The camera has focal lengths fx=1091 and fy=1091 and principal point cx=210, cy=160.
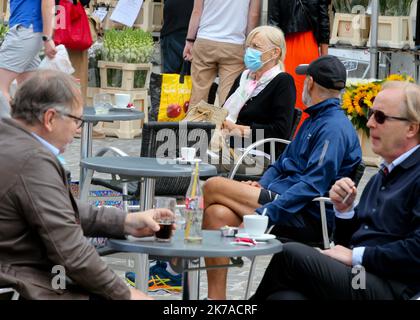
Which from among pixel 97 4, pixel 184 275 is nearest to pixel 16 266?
pixel 184 275

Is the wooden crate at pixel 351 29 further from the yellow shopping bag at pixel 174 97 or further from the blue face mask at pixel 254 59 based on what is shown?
the blue face mask at pixel 254 59

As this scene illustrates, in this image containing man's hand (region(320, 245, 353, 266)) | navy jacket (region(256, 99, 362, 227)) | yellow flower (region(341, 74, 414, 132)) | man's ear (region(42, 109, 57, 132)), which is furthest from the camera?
yellow flower (region(341, 74, 414, 132))

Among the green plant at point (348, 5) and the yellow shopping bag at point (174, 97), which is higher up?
the green plant at point (348, 5)

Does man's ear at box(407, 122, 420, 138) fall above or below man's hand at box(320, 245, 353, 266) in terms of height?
above

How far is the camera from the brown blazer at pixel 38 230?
11.8 feet

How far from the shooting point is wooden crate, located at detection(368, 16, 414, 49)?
11.3 metres

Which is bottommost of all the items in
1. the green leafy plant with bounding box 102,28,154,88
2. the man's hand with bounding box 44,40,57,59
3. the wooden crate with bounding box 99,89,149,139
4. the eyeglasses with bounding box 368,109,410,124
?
the wooden crate with bounding box 99,89,149,139

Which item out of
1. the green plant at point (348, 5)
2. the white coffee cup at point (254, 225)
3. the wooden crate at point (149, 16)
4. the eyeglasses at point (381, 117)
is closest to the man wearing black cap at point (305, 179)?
the eyeglasses at point (381, 117)

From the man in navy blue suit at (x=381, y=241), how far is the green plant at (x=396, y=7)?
7.12 meters

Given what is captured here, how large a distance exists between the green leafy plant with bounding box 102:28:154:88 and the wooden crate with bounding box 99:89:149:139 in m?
0.11

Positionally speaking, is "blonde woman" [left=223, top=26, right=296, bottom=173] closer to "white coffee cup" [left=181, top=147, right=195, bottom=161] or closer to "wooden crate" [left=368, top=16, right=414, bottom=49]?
"white coffee cup" [left=181, top=147, right=195, bottom=161]

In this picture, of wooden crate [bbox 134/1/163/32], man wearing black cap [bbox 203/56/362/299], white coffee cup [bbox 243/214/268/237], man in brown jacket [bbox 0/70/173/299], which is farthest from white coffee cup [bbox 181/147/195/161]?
wooden crate [bbox 134/1/163/32]

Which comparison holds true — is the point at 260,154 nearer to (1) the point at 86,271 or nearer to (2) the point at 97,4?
(1) the point at 86,271
